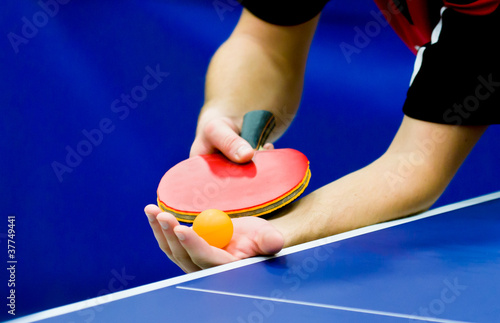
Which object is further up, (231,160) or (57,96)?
(57,96)

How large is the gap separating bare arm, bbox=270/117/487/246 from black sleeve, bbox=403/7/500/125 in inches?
1.0

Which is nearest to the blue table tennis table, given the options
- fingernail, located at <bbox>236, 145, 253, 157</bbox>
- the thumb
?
the thumb

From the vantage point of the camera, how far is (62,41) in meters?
1.71

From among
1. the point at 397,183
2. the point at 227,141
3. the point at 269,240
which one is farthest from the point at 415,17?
the point at 269,240

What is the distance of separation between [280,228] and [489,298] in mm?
350

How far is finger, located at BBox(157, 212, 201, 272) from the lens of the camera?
2.04 ft

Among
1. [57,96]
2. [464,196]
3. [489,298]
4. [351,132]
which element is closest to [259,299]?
[489,298]

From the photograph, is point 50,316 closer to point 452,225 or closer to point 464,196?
point 452,225

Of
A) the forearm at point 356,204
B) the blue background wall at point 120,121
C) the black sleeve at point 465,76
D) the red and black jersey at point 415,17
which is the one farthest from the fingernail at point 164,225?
the blue background wall at point 120,121

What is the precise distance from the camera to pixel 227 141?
2.93 ft

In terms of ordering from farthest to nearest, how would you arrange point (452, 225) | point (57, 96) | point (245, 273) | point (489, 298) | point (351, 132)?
point (351, 132)
point (57, 96)
point (452, 225)
point (245, 273)
point (489, 298)

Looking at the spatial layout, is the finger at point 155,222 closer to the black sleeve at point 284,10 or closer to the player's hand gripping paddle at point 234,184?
the player's hand gripping paddle at point 234,184

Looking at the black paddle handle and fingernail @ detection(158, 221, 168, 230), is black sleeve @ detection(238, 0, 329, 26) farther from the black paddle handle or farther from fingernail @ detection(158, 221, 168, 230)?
fingernail @ detection(158, 221, 168, 230)

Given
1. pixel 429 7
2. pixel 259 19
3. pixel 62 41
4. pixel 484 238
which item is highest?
pixel 62 41
